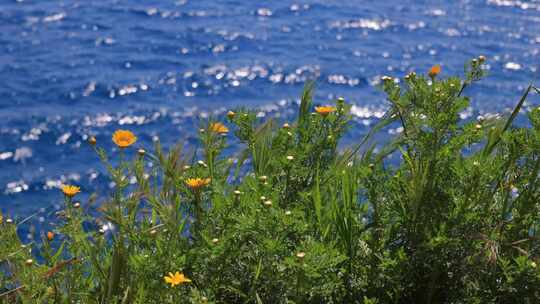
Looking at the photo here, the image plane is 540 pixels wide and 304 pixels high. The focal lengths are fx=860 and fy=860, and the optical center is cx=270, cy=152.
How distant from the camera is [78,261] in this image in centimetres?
279

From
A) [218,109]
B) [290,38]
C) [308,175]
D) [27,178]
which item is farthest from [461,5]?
[308,175]

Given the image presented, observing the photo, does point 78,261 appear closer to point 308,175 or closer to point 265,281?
point 265,281

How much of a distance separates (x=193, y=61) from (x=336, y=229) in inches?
355

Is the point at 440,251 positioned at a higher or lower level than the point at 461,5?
higher

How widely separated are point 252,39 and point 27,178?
16.2 ft

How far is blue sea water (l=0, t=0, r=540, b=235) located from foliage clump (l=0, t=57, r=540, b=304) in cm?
541

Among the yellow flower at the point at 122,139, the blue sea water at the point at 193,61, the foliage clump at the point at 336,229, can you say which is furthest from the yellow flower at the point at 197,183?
the blue sea water at the point at 193,61

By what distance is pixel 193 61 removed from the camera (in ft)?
38.1

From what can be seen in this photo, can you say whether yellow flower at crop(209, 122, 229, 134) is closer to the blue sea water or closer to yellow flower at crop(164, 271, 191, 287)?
yellow flower at crop(164, 271, 191, 287)

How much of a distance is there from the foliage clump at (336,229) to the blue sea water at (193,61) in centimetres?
541

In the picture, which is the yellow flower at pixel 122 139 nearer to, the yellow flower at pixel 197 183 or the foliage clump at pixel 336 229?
the foliage clump at pixel 336 229

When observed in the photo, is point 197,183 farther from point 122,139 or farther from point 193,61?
point 193,61

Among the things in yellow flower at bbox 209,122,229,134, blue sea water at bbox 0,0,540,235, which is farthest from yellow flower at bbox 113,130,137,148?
blue sea water at bbox 0,0,540,235

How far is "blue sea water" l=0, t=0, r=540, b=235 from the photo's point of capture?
30.8 ft
